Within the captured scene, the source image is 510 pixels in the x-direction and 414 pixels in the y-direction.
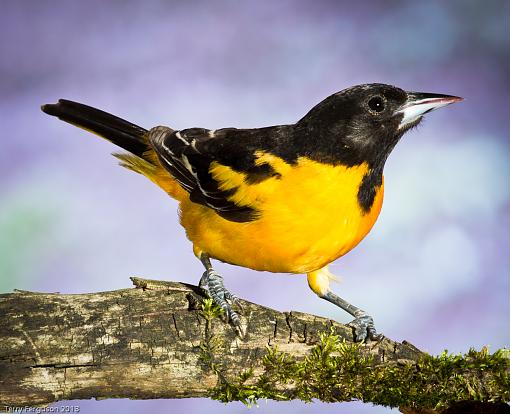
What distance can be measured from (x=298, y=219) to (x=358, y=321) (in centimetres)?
119

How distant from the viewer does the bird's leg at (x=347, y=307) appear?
5580 mm

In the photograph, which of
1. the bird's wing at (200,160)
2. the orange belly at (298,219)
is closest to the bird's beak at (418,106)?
the orange belly at (298,219)

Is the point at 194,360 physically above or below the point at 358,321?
below

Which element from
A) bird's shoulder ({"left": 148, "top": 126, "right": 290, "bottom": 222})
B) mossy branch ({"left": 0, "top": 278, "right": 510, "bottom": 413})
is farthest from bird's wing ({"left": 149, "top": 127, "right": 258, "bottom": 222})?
mossy branch ({"left": 0, "top": 278, "right": 510, "bottom": 413})

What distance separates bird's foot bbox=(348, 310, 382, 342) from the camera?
554 centimetres

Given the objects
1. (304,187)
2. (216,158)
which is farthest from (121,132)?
(304,187)

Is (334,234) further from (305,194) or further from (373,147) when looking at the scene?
(373,147)

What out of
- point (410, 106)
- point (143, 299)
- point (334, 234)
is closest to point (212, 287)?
point (143, 299)

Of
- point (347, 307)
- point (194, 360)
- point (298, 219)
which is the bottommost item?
point (194, 360)

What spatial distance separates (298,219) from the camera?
5.18m

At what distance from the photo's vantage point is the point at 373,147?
209 inches

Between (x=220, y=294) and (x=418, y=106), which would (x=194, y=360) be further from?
(x=418, y=106)

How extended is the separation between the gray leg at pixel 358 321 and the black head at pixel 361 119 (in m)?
1.36

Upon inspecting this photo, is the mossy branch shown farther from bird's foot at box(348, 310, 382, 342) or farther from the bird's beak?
the bird's beak
